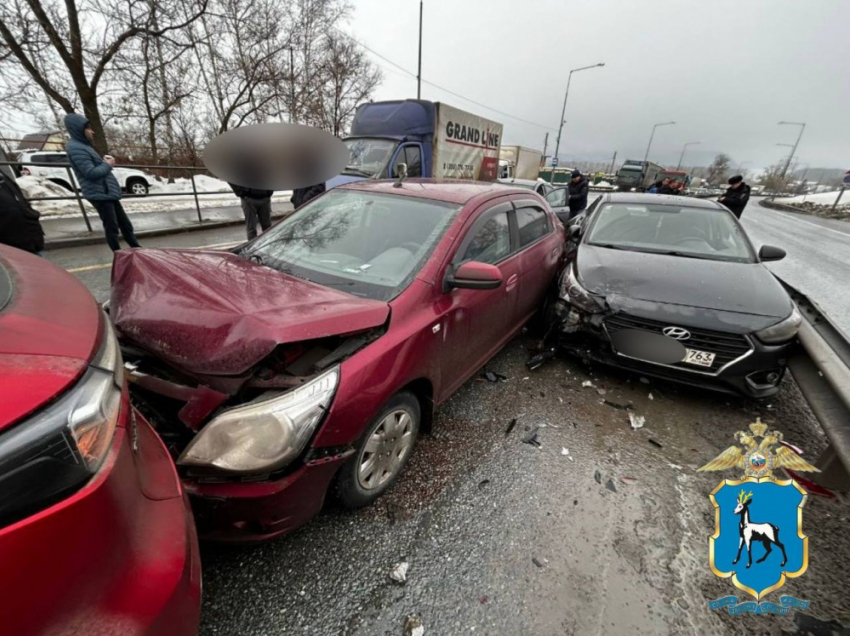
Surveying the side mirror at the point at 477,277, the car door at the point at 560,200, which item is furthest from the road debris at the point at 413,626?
the car door at the point at 560,200

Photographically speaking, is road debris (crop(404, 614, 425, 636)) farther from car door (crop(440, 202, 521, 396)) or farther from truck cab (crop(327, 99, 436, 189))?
truck cab (crop(327, 99, 436, 189))

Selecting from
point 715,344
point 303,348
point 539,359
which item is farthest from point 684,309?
point 303,348

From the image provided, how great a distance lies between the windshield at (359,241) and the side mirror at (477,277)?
0.82ft

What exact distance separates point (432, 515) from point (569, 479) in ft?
2.97

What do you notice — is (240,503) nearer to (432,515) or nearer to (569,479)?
(432,515)

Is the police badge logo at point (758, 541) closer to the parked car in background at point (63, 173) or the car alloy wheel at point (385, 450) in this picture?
the car alloy wheel at point (385, 450)

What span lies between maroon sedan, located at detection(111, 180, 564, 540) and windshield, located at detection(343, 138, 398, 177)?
570 centimetres

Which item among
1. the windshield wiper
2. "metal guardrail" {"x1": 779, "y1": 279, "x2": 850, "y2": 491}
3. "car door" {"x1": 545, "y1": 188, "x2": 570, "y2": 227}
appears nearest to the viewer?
"metal guardrail" {"x1": 779, "y1": 279, "x2": 850, "y2": 491}

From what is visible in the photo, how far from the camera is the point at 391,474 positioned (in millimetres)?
2109

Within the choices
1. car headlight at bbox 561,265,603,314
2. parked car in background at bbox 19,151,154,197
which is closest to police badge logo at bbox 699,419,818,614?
car headlight at bbox 561,265,603,314

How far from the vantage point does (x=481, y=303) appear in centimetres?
261

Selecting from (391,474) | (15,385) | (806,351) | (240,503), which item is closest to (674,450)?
(806,351)

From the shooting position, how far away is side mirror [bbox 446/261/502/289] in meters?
2.15

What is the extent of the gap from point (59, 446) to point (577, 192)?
10934mm
